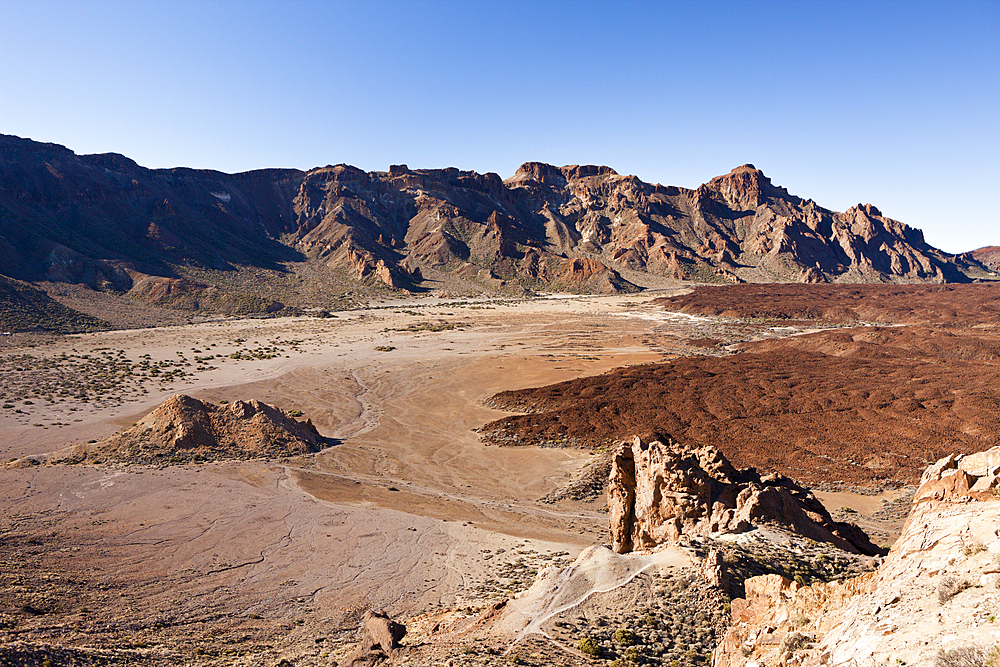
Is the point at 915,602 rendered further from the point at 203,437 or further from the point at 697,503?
the point at 203,437

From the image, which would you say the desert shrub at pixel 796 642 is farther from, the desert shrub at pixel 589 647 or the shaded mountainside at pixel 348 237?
the shaded mountainside at pixel 348 237

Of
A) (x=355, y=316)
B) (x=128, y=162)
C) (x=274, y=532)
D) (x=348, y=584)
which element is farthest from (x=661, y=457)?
(x=128, y=162)

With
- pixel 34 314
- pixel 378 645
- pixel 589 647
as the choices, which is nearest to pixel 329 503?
pixel 378 645

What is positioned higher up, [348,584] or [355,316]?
[355,316]

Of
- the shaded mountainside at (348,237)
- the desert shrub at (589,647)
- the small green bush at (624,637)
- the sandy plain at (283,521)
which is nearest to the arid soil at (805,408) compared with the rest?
the sandy plain at (283,521)

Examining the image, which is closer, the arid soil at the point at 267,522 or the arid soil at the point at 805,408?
the arid soil at the point at 267,522

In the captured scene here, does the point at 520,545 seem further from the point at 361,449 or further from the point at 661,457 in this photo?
the point at 361,449
